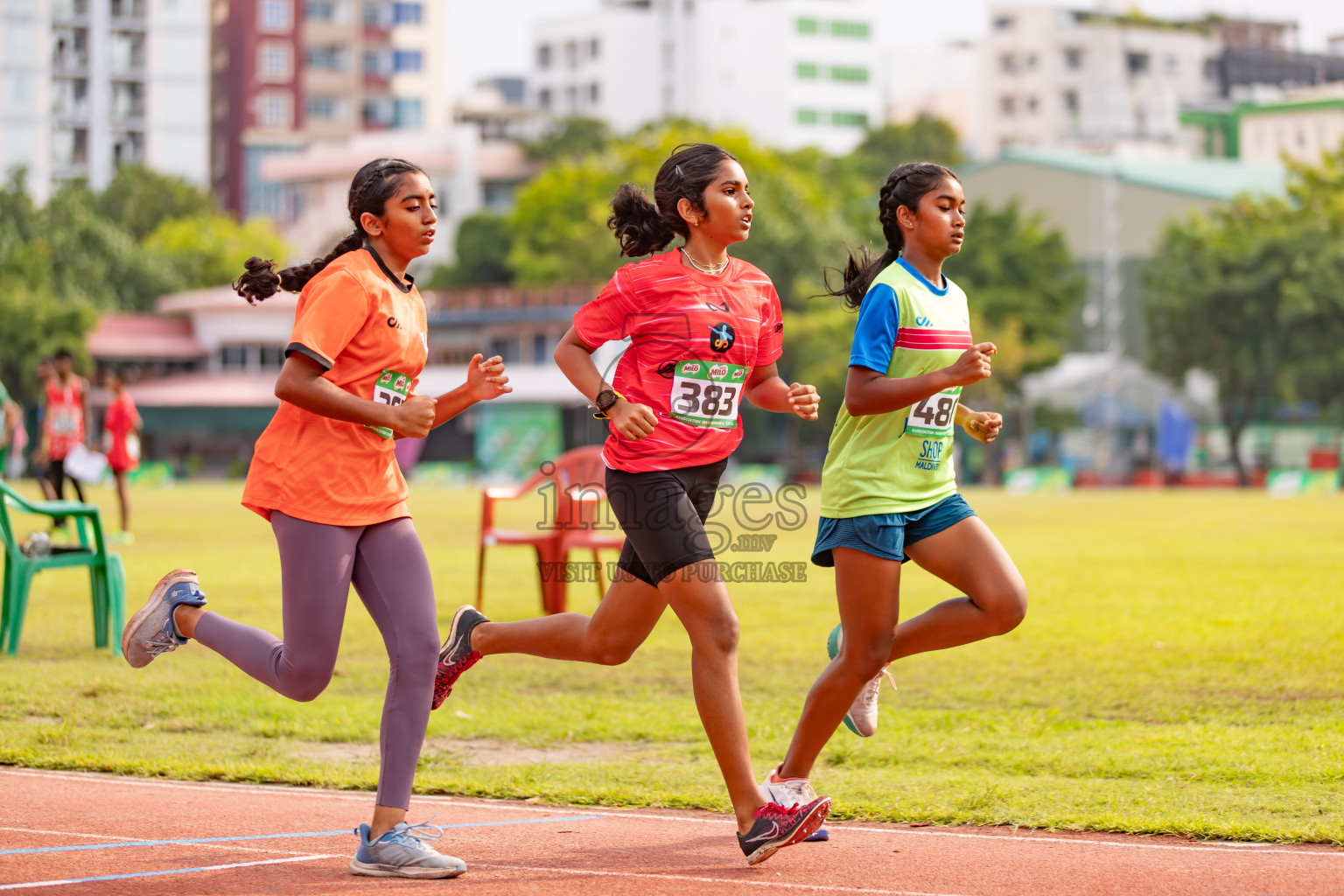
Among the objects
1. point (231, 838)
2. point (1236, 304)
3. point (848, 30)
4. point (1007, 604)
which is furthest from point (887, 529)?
point (848, 30)

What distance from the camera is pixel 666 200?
536 cm

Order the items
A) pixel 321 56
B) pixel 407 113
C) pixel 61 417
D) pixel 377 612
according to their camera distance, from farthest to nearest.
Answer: pixel 407 113, pixel 321 56, pixel 61 417, pixel 377 612

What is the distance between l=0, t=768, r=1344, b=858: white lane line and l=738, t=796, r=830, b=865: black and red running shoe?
2.28 feet

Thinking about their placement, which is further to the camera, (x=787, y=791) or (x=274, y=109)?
(x=274, y=109)

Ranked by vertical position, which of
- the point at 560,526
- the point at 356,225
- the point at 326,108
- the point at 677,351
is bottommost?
the point at 560,526

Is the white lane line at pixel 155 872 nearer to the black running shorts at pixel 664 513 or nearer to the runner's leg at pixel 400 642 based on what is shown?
the runner's leg at pixel 400 642

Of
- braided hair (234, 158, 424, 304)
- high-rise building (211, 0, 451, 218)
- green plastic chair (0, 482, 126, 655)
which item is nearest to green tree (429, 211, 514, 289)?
high-rise building (211, 0, 451, 218)

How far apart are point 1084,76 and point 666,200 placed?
103 metres

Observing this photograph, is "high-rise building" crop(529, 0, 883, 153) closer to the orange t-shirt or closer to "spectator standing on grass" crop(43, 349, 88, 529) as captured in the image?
"spectator standing on grass" crop(43, 349, 88, 529)

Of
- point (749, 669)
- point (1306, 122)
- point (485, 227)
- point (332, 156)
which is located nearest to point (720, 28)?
point (332, 156)

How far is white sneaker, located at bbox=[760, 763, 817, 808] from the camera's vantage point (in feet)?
16.3

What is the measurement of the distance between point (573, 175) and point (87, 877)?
65394 millimetres

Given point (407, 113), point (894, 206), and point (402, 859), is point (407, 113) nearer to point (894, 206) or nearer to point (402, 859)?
point (894, 206)

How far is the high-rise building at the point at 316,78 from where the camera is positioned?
101000 mm
